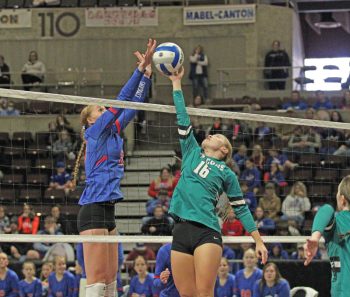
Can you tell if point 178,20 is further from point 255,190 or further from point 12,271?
point 12,271

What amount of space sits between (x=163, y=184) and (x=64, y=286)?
342 cm

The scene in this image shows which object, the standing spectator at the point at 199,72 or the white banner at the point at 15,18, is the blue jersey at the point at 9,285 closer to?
the standing spectator at the point at 199,72

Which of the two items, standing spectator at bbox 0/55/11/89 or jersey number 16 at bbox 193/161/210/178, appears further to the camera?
standing spectator at bbox 0/55/11/89

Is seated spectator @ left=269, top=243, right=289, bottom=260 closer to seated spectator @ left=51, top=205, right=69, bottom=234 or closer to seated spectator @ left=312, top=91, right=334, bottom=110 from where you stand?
seated spectator @ left=51, top=205, right=69, bottom=234

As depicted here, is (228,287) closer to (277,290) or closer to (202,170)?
(277,290)

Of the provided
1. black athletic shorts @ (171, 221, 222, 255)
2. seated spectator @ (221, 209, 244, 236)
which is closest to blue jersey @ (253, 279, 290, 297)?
seated spectator @ (221, 209, 244, 236)

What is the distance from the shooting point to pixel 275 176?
17641 millimetres

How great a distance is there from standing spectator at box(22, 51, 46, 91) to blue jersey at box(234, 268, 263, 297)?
11765 mm

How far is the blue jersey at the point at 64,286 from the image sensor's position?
47.9ft

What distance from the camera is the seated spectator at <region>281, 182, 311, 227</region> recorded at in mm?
16797

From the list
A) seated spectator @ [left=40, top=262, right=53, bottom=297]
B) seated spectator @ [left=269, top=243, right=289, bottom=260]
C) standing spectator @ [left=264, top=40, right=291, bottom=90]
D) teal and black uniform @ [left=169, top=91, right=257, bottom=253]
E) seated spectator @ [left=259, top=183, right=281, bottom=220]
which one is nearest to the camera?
teal and black uniform @ [left=169, top=91, right=257, bottom=253]

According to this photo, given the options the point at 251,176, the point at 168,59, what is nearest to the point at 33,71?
the point at 251,176

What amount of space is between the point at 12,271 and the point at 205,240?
7.08m

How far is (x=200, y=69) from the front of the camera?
24.8 m
